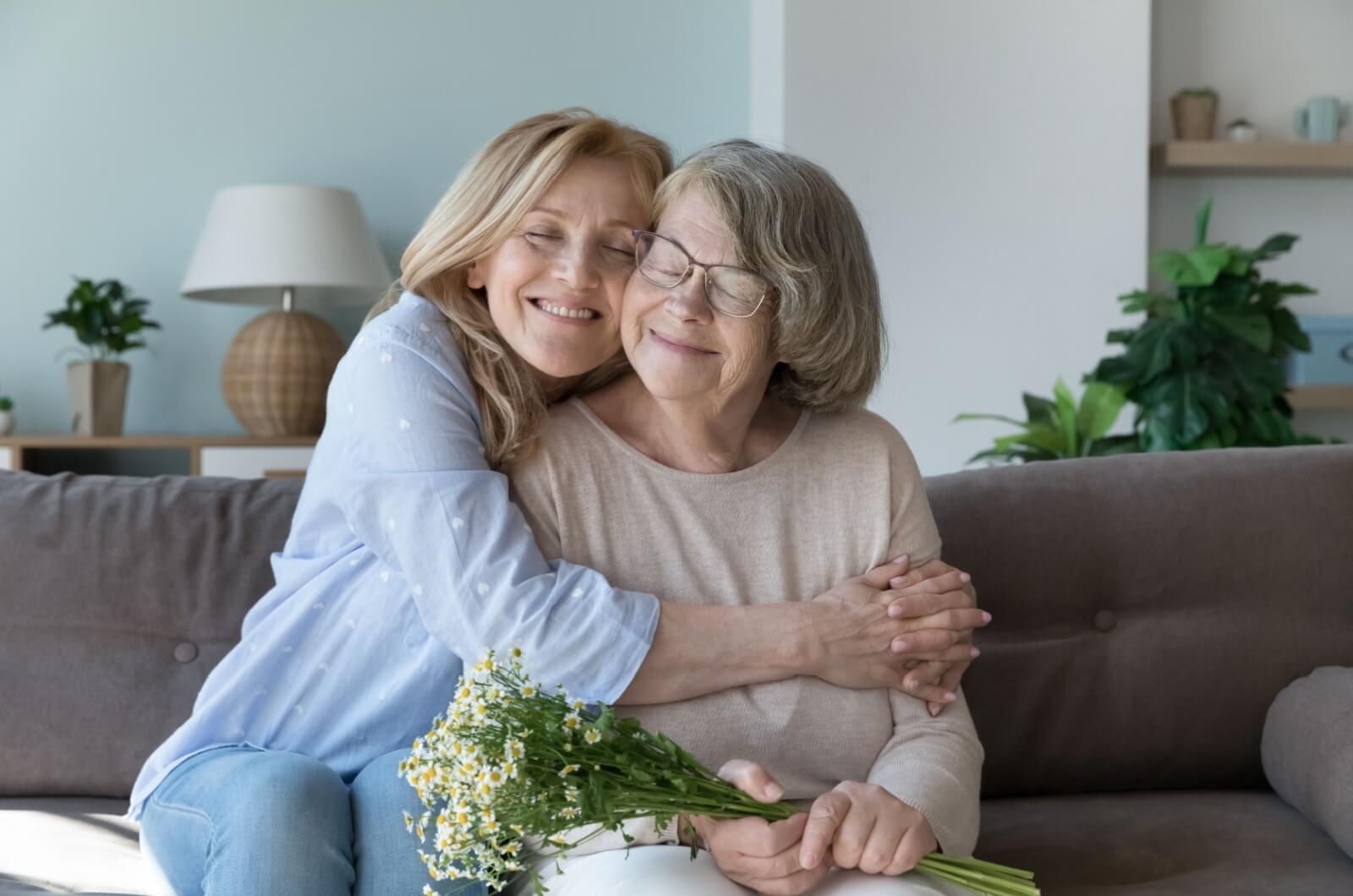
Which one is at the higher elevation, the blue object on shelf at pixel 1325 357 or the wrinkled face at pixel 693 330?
the wrinkled face at pixel 693 330

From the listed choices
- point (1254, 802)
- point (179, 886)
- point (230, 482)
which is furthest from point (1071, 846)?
point (230, 482)

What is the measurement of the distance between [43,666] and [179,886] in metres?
0.62

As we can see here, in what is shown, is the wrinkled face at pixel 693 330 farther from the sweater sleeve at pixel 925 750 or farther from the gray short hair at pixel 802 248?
the sweater sleeve at pixel 925 750

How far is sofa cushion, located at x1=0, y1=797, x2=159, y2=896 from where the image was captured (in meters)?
1.72

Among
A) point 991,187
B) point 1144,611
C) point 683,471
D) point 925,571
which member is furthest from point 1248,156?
point 683,471

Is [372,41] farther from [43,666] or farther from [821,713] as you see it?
[821,713]

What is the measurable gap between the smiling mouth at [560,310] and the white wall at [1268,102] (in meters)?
3.80

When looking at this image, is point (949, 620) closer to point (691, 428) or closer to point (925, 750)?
point (925, 750)

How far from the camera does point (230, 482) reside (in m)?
2.19

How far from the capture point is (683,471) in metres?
1.67

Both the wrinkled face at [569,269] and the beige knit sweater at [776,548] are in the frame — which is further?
the wrinkled face at [569,269]

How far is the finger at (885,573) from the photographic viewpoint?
5.33 ft

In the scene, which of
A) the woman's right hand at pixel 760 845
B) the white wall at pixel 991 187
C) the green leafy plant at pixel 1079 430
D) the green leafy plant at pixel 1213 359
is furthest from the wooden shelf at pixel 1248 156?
the woman's right hand at pixel 760 845

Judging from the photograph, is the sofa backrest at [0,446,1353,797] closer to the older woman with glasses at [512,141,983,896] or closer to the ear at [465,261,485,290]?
the older woman with glasses at [512,141,983,896]
